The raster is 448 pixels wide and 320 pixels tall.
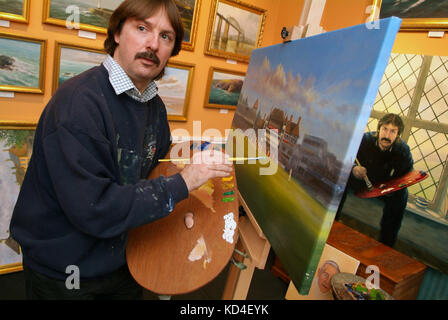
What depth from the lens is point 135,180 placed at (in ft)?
3.97

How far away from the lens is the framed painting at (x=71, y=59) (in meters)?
2.29

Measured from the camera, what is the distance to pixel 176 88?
288 centimetres

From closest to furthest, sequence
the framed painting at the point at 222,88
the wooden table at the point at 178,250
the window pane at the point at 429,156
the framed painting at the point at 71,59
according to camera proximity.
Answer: the wooden table at the point at 178,250, the window pane at the point at 429,156, the framed painting at the point at 71,59, the framed painting at the point at 222,88

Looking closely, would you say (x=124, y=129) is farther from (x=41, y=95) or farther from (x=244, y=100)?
(x=41, y=95)

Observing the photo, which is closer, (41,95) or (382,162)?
(382,162)

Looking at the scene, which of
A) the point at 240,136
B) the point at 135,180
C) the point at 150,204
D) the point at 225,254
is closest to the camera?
the point at 150,204

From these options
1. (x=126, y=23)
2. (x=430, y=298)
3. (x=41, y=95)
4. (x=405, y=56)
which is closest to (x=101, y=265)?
(x=126, y=23)

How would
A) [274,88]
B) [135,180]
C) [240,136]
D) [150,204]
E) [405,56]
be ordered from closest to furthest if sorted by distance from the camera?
1. [150,204]
2. [135,180]
3. [274,88]
4. [240,136]
5. [405,56]

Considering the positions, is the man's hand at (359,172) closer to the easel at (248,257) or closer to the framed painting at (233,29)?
the easel at (248,257)

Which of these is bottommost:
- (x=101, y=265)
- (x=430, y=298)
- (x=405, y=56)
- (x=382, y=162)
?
(x=430, y=298)

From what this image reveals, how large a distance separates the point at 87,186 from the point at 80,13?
6.29 ft

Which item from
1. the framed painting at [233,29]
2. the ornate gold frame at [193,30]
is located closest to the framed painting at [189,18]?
the ornate gold frame at [193,30]

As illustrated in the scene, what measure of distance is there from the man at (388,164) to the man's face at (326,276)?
1.31ft
